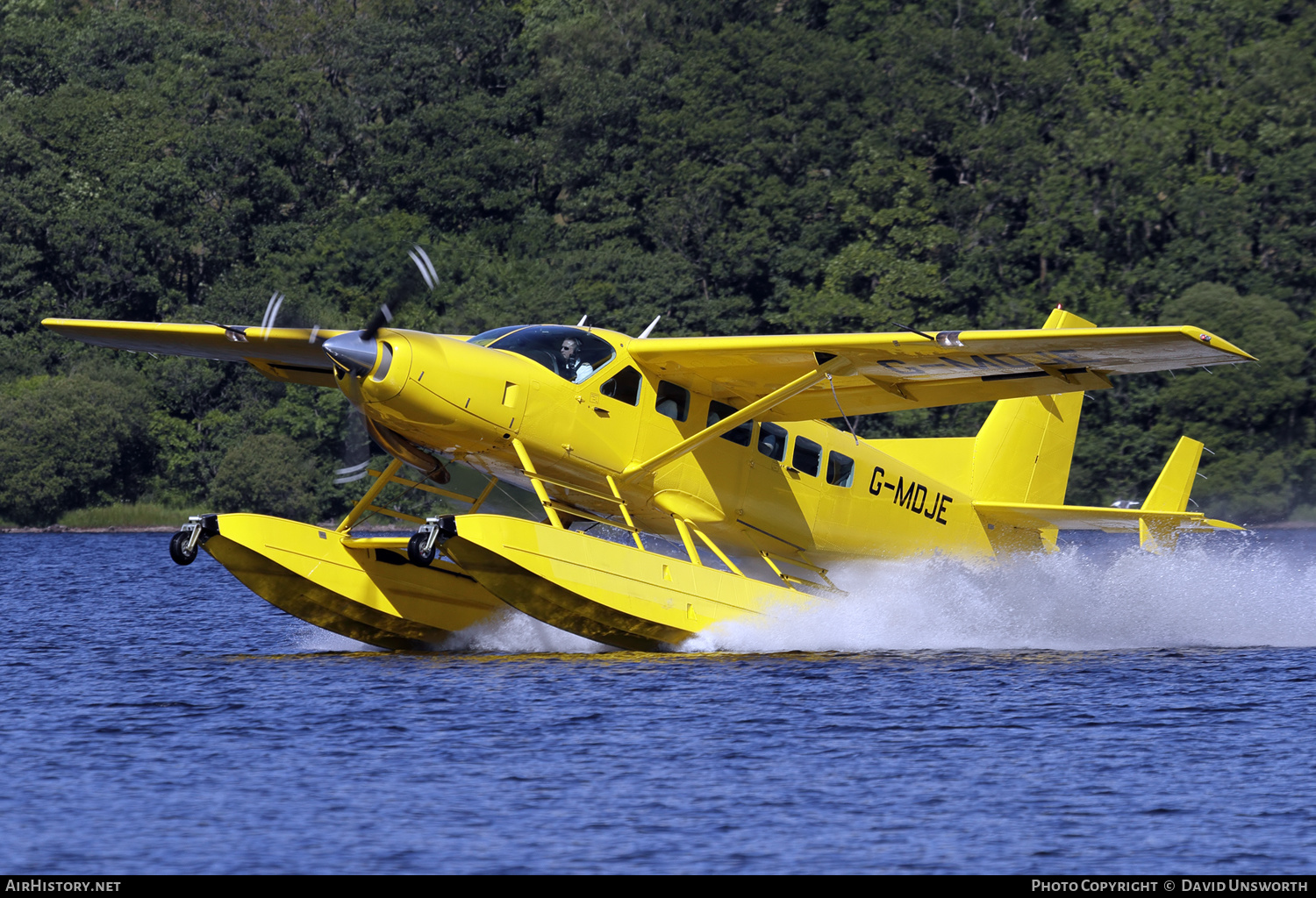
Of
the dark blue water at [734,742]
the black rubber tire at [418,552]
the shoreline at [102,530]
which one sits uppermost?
the black rubber tire at [418,552]

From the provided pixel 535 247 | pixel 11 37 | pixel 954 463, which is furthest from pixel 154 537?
pixel 954 463

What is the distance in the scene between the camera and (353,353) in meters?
13.5

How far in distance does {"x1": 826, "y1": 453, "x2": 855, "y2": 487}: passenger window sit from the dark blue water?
1.26m

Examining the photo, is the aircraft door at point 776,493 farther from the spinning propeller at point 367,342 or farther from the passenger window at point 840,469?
the spinning propeller at point 367,342

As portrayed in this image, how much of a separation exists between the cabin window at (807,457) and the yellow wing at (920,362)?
0.49m

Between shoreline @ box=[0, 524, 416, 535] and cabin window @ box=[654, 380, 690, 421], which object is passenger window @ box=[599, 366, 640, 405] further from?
shoreline @ box=[0, 524, 416, 535]

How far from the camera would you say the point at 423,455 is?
1541cm

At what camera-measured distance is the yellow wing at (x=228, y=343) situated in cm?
1617

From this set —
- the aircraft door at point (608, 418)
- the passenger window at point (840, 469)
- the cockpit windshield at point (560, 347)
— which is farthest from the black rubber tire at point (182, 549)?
the passenger window at point (840, 469)

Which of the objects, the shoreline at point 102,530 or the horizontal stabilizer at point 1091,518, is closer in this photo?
the horizontal stabilizer at point 1091,518

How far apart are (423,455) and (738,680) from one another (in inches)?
150

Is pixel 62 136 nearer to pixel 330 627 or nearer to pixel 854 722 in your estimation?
pixel 330 627

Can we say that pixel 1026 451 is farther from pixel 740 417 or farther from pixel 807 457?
pixel 740 417

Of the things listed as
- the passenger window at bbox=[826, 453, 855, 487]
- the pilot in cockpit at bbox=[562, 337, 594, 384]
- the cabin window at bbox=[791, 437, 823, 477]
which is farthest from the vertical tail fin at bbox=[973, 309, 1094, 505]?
the pilot in cockpit at bbox=[562, 337, 594, 384]
